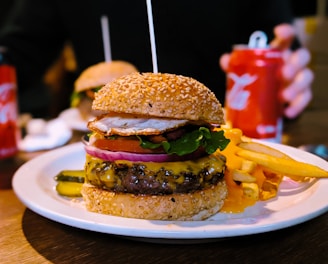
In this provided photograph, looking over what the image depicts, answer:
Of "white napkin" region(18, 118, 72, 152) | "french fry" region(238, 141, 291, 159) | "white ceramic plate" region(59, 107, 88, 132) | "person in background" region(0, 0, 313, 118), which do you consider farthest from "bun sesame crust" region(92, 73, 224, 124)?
"person in background" region(0, 0, 313, 118)

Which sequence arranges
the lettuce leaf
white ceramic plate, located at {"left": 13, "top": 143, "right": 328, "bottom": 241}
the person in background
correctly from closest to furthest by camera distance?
white ceramic plate, located at {"left": 13, "top": 143, "right": 328, "bottom": 241} → the lettuce leaf → the person in background

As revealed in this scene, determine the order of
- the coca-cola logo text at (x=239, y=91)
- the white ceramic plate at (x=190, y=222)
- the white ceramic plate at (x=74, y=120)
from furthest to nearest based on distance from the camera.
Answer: the white ceramic plate at (x=74, y=120) < the coca-cola logo text at (x=239, y=91) < the white ceramic plate at (x=190, y=222)

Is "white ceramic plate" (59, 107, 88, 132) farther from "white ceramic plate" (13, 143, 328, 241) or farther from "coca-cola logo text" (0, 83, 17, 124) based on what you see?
"white ceramic plate" (13, 143, 328, 241)

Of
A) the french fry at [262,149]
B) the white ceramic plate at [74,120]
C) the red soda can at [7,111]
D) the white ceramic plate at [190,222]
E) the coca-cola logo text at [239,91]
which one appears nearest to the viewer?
the white ceramic plate at [190,222]

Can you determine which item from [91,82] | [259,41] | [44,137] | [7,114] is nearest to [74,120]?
[91,82]

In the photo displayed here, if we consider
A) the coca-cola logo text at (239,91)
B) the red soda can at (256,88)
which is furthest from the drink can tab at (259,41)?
the coca-cola logo text at (239,91)

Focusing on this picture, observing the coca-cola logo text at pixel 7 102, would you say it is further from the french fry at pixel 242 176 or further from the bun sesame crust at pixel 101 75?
the french fry at pixel 242 176

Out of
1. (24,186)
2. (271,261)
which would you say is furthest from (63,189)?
(271,261)
